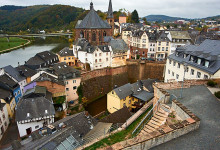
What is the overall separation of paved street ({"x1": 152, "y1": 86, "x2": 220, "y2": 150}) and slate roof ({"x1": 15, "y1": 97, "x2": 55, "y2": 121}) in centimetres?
1628

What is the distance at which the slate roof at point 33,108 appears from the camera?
21.0 m

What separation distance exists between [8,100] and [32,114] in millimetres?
8396

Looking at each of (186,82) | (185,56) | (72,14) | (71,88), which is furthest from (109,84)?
(72,14)

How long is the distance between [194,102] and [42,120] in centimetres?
1881

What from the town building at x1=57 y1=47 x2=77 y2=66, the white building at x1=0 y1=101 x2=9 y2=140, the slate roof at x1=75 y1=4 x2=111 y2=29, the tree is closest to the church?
the slate roof at x1=75 y1=4 x2=111 y2=29

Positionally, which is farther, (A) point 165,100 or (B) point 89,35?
(B) point 89,35

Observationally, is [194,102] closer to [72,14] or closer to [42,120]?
[42,120]

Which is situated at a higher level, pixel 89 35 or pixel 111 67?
pixel 89 35

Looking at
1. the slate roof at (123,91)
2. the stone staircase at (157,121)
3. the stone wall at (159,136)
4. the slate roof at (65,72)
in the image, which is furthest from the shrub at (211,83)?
the slate roof at (65,72)

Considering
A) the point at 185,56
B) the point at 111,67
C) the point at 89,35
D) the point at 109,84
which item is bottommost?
the point at 109,84

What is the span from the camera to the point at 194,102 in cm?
1244

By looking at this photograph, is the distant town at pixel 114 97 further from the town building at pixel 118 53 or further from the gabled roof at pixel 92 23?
the gabled roof at pixel 92 23

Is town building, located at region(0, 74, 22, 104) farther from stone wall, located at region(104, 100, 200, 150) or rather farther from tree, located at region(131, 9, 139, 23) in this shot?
tree, located at region(131, 9, 139, 23)

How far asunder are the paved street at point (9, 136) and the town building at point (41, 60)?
54.8 ft
